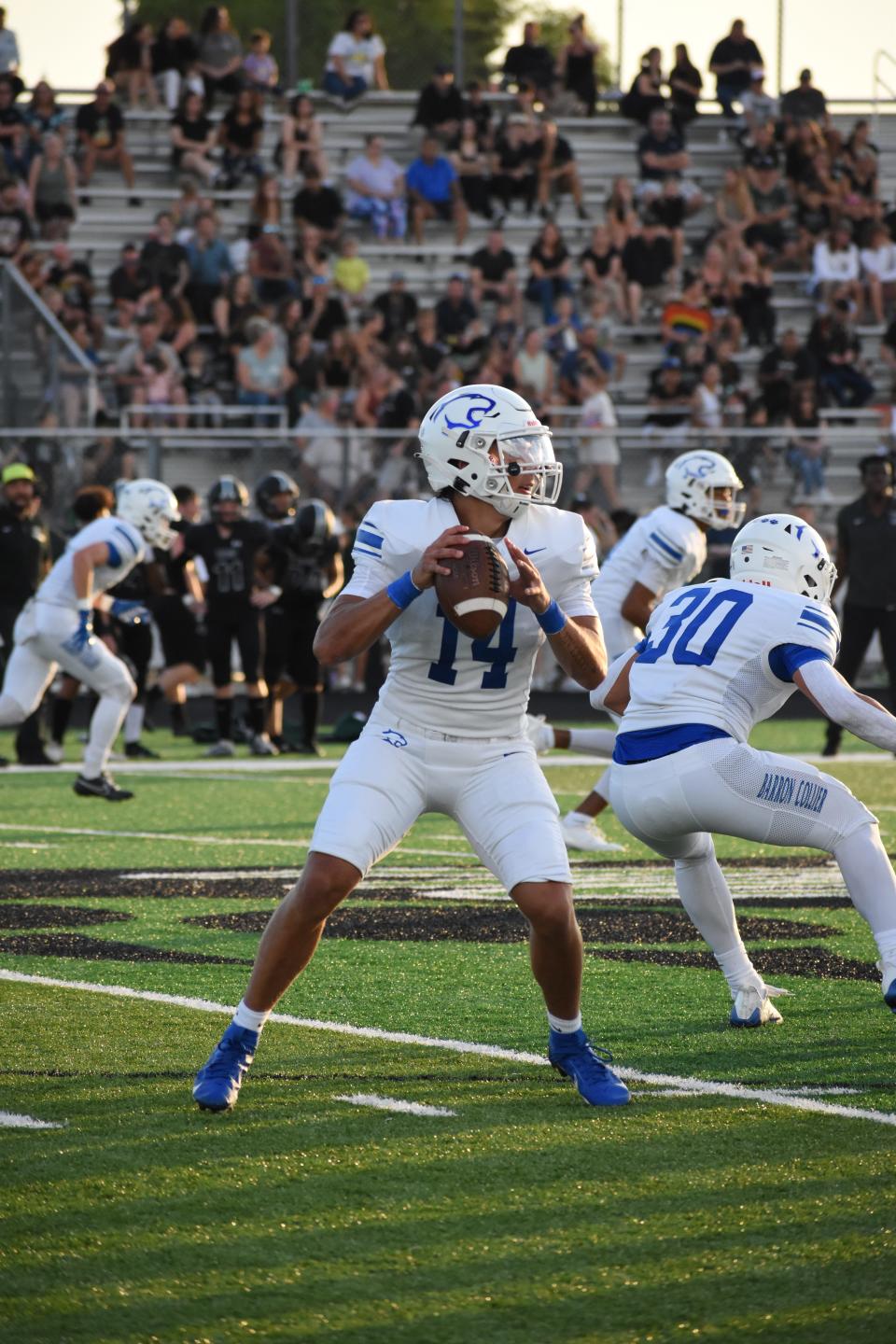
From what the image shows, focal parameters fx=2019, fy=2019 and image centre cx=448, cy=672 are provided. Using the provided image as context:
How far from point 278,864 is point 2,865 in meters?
1.24

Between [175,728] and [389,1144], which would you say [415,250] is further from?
[389,1144]

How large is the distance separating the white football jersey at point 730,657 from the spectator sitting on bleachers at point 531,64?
2013 cm

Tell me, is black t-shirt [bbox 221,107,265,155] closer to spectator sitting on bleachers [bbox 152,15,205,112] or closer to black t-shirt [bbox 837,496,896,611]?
spectator sitting on bleachers [bbox 152,15,205,112]

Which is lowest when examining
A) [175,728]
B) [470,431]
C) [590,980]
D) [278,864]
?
[175,728]

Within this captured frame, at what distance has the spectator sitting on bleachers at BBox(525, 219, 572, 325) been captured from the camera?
21500 millimetres

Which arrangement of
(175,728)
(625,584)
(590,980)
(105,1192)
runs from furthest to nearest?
(175,728) < (625,584) < (590,980) < (105,1192)

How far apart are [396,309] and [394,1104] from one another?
54.9 feet

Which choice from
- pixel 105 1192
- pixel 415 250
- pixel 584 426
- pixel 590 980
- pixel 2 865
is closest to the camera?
pixel 105 1192

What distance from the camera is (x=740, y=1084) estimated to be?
4902 mm

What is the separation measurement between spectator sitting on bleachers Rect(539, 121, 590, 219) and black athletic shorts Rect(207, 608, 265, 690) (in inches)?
378

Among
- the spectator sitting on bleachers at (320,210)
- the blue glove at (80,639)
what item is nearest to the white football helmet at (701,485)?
the blue glove at (80,639)

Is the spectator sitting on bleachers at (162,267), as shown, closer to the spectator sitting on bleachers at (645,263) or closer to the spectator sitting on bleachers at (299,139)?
the spectator sitting on bleachers at (299,139)

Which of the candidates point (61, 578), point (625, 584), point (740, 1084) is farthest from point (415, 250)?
point (740, 1084)

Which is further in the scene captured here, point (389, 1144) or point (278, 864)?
point (278, 864)
